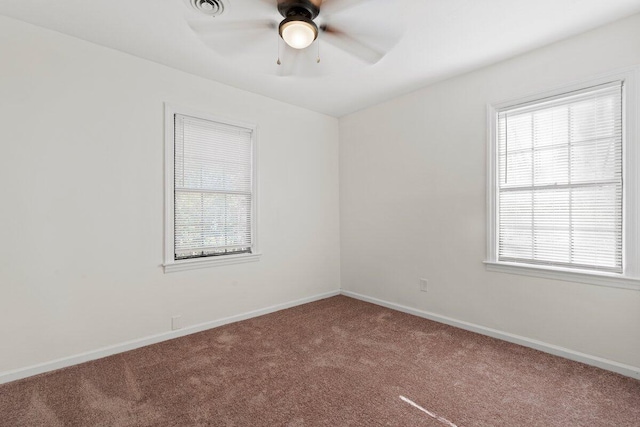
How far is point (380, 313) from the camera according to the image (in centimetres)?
367

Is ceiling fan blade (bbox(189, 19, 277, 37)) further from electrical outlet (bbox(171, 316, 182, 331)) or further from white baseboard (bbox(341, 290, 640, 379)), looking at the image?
white baseboard (bbox(341, 290, 640, 379))

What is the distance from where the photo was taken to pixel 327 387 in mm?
2137

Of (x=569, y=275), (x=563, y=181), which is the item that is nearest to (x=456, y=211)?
(x=563, y=181)

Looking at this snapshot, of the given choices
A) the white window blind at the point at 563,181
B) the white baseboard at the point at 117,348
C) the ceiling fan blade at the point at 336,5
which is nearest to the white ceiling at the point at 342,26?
the ceiling fan blade at the point at 336,5

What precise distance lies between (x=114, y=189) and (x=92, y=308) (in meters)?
1.01

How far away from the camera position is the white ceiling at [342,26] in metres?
1.96

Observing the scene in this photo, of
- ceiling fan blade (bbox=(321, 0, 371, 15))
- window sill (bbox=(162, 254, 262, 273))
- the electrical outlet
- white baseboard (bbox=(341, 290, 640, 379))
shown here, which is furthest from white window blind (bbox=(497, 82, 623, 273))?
the electrical outlet

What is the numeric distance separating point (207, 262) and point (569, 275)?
3.29 metres

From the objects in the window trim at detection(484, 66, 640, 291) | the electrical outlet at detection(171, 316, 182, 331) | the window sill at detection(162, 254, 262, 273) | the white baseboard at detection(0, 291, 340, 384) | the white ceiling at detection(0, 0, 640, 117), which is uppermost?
the white ceiling at detection(0, 0, 640, 117)

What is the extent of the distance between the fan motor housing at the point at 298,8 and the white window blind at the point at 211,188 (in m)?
1.78

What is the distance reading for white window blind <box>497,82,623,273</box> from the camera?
7.70 ft

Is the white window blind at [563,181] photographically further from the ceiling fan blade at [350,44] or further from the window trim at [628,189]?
the ceiling fan blade at [350,44]

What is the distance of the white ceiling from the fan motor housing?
78mm

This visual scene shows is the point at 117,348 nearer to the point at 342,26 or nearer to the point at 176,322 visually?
the point at 176,322
